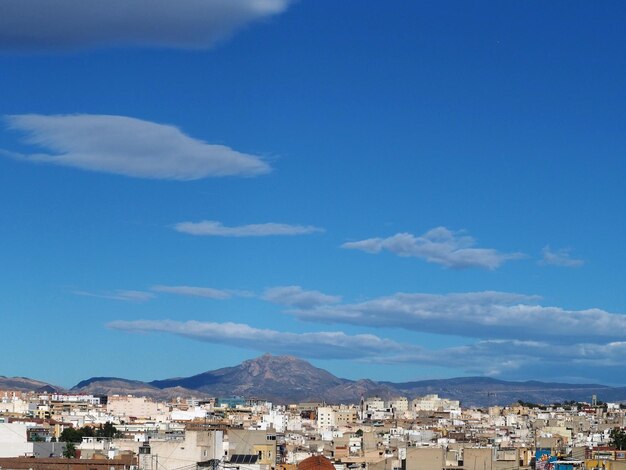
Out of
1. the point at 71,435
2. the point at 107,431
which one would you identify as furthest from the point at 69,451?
the point at 107,431

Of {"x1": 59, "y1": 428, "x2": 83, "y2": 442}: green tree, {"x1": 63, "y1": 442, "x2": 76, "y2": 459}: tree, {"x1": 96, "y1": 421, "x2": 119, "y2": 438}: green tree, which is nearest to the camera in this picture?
{"x1": 63, "y1": 442, "x2": 76, "y2": 459}: tree

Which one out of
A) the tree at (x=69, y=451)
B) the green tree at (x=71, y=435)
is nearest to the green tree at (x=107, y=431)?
the green tree at (x=71, y=435)

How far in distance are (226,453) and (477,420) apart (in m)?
100.0

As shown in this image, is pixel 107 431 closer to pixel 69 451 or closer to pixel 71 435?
pixel 71 435

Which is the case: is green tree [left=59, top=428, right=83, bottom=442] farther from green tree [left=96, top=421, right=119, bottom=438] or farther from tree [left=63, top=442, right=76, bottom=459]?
tree [left=63, top=442, right=76, bottom=459]

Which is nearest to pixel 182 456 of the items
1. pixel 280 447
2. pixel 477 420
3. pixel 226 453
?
pixel 226 453

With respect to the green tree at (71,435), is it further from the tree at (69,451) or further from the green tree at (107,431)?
the tree at (69,451)

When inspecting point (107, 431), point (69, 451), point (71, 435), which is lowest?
point (69, 451)

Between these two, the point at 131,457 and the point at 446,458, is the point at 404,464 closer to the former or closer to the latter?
the point at 446,458

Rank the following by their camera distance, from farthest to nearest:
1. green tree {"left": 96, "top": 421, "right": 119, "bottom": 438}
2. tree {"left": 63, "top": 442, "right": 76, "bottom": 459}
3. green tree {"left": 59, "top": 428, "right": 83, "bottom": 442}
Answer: green tree {"left": 96, "top": 421, "right": 119, "bottom": 438} → green tree {"left": 59, "top": 428, "right": 83, "bottom": 442} → tree {"left": 63, "top": 442, "right": 76, "bottom": 459}

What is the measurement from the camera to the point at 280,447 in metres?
89.9

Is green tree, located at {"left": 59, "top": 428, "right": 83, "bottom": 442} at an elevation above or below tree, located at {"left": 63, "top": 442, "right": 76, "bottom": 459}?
above

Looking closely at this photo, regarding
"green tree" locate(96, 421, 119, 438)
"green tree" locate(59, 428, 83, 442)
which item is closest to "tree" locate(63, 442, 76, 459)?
"green tree" locate(59, 428, 83, 442)

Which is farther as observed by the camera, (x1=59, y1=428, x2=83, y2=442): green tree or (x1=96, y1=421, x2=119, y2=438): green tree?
(x1=96, y1=421, x2=119, y2=438): green tree
